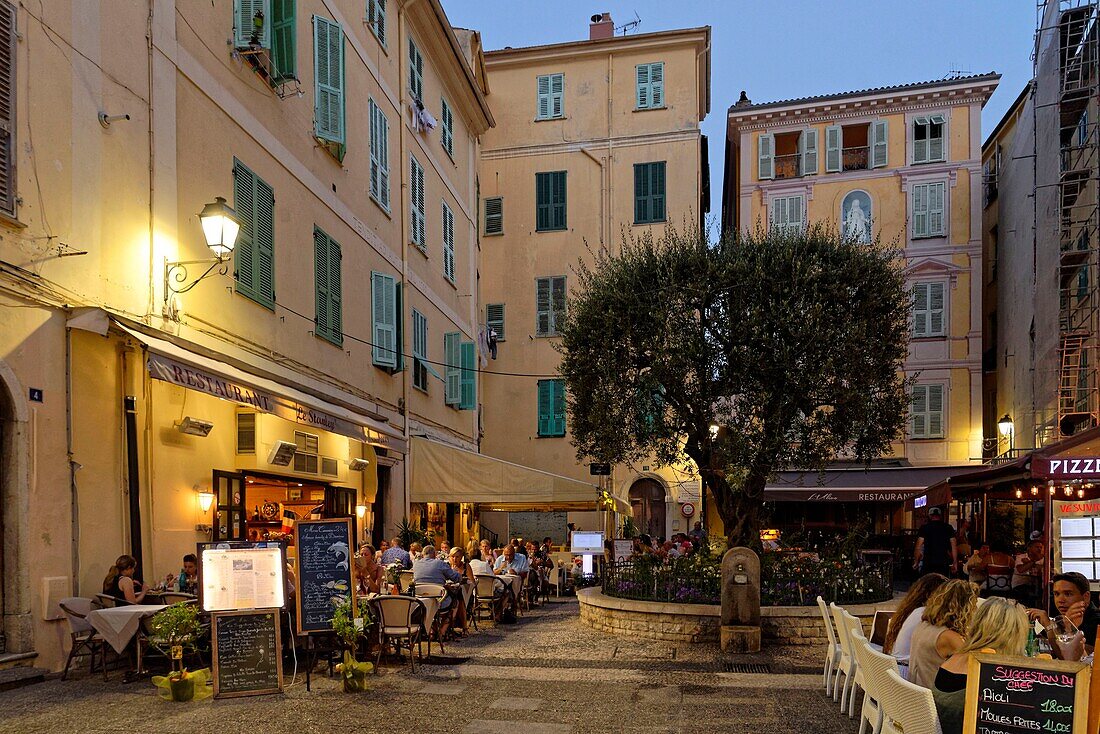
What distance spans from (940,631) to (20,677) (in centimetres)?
720

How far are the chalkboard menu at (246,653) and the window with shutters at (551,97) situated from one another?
22.6 m

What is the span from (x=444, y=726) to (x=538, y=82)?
24235 millimetres

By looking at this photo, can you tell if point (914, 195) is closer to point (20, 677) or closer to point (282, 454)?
point (282, 454)

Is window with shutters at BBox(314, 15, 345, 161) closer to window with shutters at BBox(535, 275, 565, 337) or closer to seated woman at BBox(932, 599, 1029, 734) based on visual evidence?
seated woman at BBox(932, 599, 1029, 734)

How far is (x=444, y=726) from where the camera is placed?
7.20 metres

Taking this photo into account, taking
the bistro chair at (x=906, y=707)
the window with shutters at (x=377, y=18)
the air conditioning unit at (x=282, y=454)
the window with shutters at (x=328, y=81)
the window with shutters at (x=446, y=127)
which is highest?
the window with shutters at (x=377, y=18)

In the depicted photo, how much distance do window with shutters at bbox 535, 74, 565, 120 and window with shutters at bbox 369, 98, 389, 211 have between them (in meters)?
10.8

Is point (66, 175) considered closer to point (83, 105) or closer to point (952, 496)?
point (83, 105)

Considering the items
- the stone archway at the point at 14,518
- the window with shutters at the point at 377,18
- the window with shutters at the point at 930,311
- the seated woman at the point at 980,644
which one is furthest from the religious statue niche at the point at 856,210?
the seated woman at the point at 980,644

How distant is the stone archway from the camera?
8383mm

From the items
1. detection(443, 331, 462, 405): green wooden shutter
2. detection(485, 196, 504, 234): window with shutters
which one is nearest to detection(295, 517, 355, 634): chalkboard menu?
detection(443, 331, 462, 405): green wooden shutter

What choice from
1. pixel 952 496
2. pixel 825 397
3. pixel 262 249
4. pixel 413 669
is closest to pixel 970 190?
pixel 952 496

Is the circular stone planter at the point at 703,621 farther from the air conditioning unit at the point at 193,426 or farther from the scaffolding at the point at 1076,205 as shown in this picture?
the scaffolding at the point at 1076,205

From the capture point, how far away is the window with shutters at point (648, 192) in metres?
27.5
